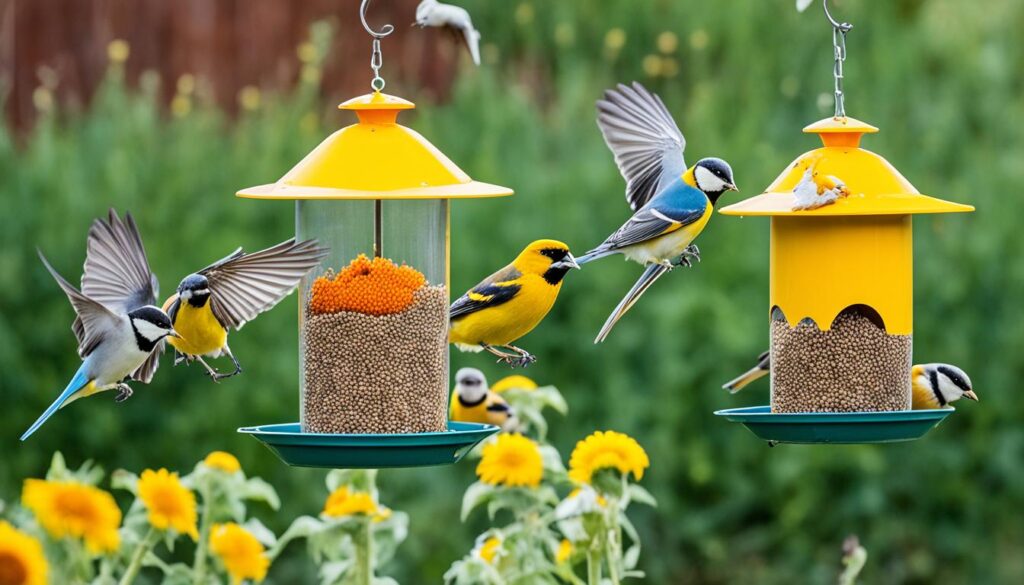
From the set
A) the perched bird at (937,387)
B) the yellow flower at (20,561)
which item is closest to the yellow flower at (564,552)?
the perched bird at (937,387)

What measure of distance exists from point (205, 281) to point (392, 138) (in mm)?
721

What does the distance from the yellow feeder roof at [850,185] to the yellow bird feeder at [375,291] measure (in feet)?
3.26

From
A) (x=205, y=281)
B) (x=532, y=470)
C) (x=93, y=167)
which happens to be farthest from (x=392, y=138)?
(x=93, y=167)

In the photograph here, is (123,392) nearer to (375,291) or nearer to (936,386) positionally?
(375,291)

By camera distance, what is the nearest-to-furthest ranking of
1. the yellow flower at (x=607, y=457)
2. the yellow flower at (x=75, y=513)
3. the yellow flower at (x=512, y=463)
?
1. the yellow flower at (x=75, y=513)
2. the yellow flower at (x=607, y=457)
3. the yellow flower at (x=512, y=463)

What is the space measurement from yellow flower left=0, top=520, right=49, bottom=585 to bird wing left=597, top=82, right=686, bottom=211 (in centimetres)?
258

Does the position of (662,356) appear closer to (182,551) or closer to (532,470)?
(182,551)

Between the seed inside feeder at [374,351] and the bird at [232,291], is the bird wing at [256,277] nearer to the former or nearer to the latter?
the bird at [232,291]

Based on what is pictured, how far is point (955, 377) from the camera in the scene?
5.74 metres

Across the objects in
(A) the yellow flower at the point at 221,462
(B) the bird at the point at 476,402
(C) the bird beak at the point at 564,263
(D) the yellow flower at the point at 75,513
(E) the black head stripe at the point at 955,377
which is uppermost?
(C) the bird beak at the point at 564,263

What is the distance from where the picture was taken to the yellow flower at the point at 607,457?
5.56 meters

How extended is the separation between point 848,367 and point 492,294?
1.21 meters

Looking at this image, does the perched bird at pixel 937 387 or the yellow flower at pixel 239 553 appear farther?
the perched bird at pixel 937 387

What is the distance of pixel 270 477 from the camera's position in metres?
9.12
